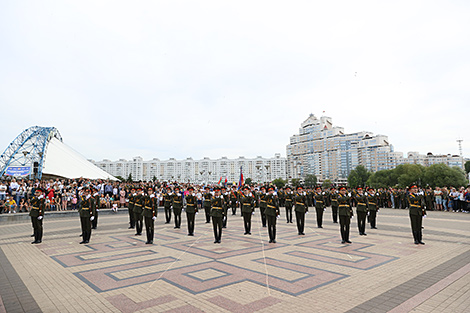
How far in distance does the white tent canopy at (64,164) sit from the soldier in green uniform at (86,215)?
51.1m

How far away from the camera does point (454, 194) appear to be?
2398cm

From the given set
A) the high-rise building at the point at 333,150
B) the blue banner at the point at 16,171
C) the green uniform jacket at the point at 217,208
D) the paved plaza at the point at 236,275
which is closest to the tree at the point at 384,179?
the high-rise building at the point at 333,150

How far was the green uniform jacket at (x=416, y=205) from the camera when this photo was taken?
10.5 m

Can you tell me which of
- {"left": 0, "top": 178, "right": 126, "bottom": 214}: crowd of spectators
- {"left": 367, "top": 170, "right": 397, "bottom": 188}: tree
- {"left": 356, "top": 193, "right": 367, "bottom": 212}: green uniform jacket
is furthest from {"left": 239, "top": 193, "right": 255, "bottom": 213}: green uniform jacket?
{"left": 367, "top": 170, "right": 397, "bottom": 188}: tree

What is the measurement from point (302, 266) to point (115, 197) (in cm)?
2120

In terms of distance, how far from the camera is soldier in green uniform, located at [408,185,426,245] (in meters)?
10.5

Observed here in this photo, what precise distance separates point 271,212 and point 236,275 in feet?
14.9

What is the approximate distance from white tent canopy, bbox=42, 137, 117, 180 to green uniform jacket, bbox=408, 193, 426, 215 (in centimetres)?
5787

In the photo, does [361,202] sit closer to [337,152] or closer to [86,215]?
[86,215]

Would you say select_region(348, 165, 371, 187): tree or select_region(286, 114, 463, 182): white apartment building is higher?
select_region(286, 114, 463, 182): white apartment building

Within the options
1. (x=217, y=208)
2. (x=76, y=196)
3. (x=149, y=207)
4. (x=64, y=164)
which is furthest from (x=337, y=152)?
(x=149, y=207)

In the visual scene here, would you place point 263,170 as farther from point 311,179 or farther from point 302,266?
point 302,266

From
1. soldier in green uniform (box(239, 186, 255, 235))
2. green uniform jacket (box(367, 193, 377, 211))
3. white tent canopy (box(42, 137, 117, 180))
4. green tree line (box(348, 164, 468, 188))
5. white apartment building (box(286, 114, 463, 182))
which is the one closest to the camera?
soldier in green uniform (box(239, 186, 255, 235))

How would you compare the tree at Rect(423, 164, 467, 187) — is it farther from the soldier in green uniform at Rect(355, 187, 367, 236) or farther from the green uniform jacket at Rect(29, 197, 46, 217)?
the green uniform jacket at Rect(29, 197, 46, 217)
